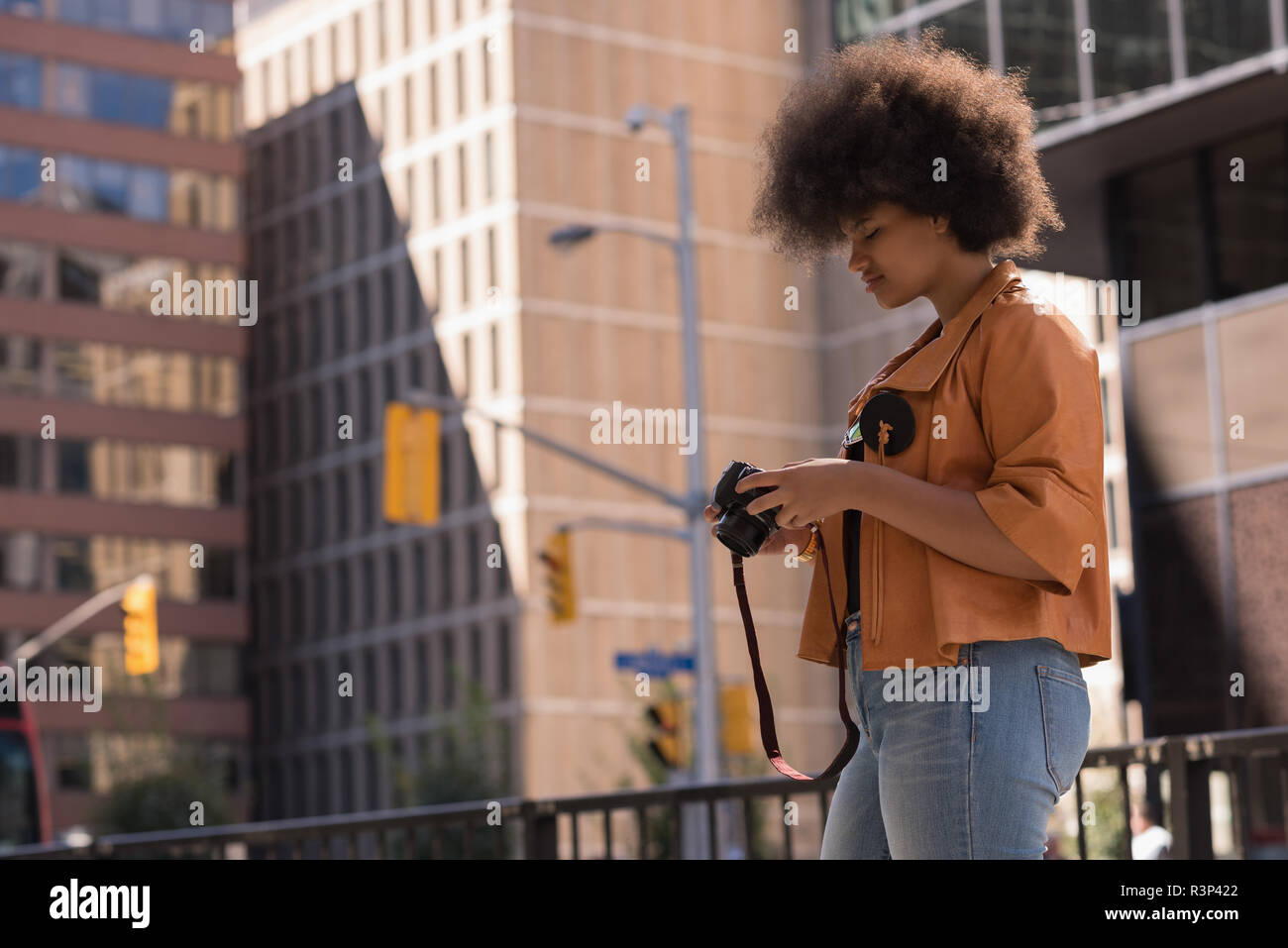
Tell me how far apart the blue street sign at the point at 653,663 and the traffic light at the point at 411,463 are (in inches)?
105

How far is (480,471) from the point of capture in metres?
64.8

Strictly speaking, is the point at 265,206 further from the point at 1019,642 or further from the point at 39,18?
the point at 1019,642

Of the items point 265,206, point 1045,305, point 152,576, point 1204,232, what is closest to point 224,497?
point 152,576

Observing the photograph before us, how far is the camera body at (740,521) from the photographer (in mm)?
3281

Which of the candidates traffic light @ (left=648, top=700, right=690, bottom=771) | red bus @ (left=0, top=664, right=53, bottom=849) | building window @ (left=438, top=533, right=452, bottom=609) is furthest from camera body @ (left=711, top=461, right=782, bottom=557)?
building window @ (left=438, top=533, right=452, bottom=609)

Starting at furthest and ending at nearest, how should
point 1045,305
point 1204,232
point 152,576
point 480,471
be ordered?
1. point 152,576
2. point 480,471
3. point 1204,232
4. point 1045,305

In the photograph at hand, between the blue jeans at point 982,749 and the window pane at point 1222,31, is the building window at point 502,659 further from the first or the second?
the blue jeans at point 982,749

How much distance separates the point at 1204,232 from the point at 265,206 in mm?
61060

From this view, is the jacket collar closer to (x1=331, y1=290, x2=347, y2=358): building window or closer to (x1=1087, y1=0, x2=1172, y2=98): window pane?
(x1=1087, y1=0, x2=1172, y2=98): window pane

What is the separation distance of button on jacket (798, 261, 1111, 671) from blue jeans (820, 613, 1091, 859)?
0.04 metres

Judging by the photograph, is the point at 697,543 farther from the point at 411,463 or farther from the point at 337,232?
the point at 337,232

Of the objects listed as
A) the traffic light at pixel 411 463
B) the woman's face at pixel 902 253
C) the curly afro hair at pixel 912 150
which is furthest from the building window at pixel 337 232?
the woman's face at pixel 902 253

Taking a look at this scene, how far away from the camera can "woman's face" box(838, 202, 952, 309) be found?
11.2 ft
